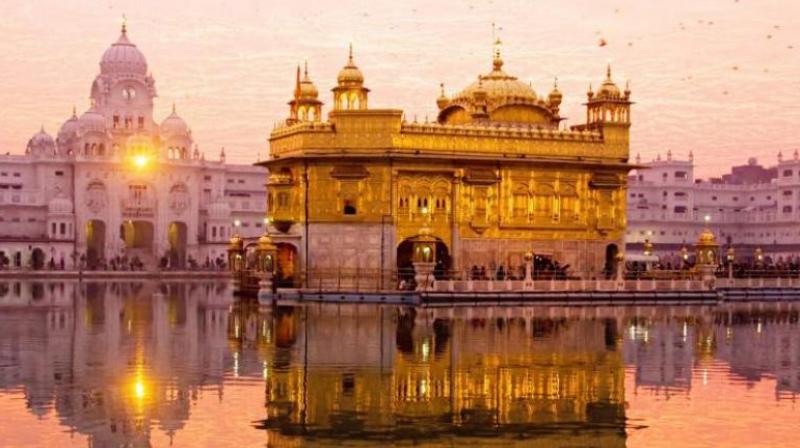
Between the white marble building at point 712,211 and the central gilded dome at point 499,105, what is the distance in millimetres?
45180

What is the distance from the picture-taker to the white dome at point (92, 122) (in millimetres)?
83075

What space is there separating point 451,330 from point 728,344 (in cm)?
612

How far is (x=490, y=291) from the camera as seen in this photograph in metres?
42.5

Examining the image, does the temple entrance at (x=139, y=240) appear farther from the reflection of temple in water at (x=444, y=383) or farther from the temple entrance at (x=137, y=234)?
the reflection of temple in water at (x=444, y=383)

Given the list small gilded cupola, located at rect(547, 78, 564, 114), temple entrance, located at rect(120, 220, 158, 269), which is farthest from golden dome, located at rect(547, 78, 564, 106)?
temple entrance, located at rect(120, 220, 158, 269)

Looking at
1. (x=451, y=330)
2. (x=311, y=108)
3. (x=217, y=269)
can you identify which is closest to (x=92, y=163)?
(x=217, y=269)

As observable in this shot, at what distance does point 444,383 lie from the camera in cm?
1764

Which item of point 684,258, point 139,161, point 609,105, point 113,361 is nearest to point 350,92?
point 609,105

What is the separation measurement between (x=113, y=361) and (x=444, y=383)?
5.78 m

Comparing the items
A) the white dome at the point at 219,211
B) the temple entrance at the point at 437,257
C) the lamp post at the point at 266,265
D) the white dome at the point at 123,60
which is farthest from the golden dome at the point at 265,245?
the white dome at the point at 123,60

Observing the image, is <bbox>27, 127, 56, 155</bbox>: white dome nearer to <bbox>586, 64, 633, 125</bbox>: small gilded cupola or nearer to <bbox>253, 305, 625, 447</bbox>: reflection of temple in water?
<bbox>586, 64, 633, 125</bbox>: small gilded cupola

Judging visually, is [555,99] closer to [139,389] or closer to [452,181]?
[452,181]

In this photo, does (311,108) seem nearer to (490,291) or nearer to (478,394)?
(490,291)

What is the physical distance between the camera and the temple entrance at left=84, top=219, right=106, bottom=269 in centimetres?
8219
